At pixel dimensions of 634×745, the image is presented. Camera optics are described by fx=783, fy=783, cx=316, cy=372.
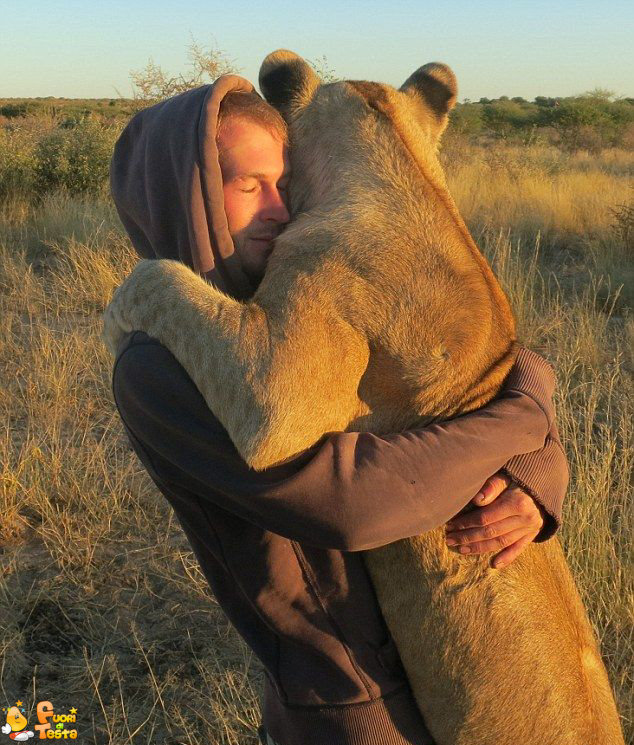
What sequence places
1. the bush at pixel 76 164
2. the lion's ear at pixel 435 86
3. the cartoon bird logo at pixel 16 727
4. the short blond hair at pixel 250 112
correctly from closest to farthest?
the short blond hair at pixel 250 112
the lion's ear at pixel 435 86
the cartoon bird logo at pixel 16 727
the bush at pixel 76 164

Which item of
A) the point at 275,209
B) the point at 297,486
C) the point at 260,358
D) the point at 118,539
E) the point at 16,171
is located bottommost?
the point at 118,539

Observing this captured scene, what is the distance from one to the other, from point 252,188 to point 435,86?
0.87 m

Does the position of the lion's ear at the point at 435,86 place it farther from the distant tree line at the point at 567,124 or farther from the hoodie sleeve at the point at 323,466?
the distant tree line at the point at 567,124

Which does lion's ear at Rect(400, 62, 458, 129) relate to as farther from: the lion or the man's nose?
the man's nose

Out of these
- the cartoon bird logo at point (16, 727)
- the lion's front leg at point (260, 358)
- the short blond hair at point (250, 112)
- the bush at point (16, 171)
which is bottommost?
the cartoon bird logo at point (16, 727)

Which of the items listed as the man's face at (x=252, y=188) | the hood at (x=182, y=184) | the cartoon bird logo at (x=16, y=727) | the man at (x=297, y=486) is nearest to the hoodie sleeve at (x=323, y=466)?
the man at (x=297, y=486)

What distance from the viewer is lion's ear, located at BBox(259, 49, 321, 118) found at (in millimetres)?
2385

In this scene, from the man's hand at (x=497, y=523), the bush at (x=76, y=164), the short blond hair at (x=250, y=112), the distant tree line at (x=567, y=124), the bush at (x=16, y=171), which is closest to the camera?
the man's hand at (x=497, y=523)

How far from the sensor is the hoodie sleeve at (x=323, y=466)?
1.47 meters

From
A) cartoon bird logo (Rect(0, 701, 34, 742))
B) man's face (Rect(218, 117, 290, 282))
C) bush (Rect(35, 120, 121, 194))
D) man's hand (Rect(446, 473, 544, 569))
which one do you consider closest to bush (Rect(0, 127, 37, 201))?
bush (Rect(35, 120, 121, 194))

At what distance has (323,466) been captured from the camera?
4.90ft

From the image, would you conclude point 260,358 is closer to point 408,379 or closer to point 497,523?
point 408,379

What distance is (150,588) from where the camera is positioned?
13.0ft

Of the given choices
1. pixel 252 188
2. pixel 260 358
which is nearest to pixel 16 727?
pixel 260 358
